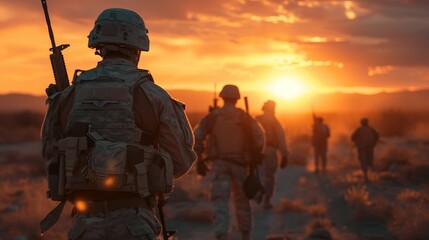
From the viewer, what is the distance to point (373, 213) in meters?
13.4

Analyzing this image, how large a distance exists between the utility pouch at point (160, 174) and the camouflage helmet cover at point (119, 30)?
83cm

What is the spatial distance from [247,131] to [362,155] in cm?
1069

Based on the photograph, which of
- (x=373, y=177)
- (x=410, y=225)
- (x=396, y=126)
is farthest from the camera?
(x=396, y=126)

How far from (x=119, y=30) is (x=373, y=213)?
30.8 feet

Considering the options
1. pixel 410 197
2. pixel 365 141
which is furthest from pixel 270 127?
pixel 365 141

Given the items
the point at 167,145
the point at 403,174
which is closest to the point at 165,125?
the point at 167,145

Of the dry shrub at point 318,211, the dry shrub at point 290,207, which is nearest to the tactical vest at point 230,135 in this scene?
the dry shrub at point 318,211

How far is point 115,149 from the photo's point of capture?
4.77m

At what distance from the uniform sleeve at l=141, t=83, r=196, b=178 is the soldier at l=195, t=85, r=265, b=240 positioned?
478 centimetres

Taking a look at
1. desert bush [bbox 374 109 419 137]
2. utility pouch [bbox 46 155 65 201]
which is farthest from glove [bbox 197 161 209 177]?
desert bush [bbox 374 109 419 137]

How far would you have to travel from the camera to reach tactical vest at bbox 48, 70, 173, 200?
15.7 feet

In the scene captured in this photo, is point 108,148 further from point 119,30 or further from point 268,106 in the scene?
point 268,106

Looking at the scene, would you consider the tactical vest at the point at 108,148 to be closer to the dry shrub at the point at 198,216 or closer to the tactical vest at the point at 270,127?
the dry shrub at the point at 198,216

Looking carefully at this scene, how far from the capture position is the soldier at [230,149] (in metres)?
9.89
